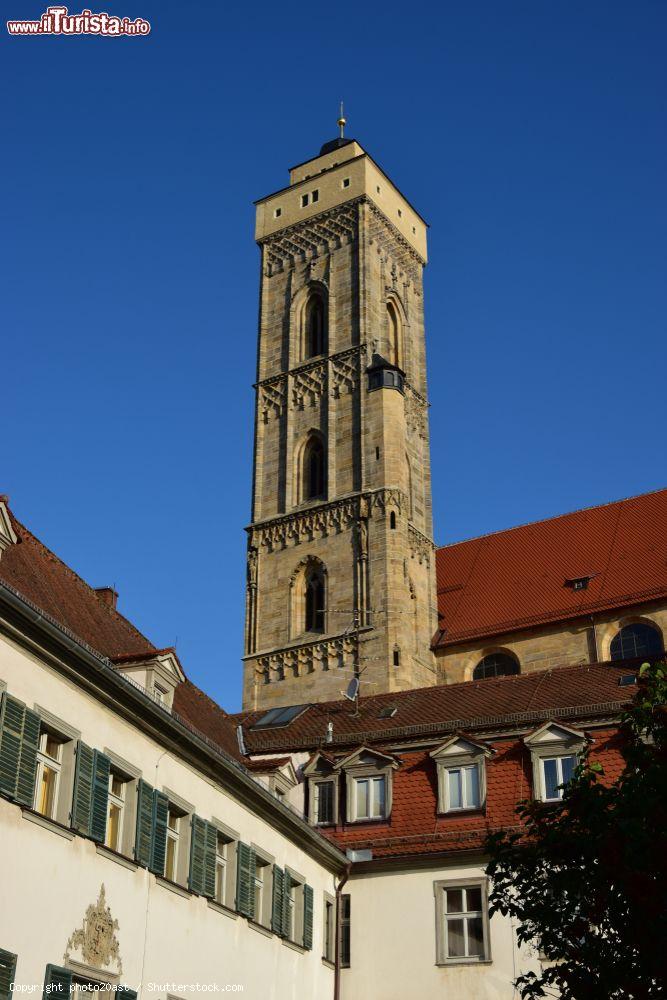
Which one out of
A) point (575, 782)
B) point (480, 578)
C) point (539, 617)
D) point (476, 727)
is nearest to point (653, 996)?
point (575, 782)

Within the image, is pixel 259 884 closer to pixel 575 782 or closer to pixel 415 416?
pixel 575 782

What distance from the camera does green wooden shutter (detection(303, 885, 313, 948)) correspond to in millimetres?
20484

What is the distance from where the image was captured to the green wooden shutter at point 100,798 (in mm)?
14969

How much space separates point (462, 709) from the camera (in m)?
25.0

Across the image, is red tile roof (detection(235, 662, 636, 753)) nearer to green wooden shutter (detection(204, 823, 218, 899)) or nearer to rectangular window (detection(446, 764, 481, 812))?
rectangular window (detection(446, 764, 481, 812))

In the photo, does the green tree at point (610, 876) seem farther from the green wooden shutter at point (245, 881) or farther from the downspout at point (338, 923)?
the downspout at point (338, 923)

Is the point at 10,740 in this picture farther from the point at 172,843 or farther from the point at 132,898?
the point at 172,843

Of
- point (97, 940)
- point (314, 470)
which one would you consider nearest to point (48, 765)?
point (97, 940)

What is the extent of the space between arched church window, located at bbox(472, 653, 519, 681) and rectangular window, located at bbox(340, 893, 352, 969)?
66.5 feet

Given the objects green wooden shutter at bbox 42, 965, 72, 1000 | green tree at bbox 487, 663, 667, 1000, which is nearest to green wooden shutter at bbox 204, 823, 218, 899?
green wooden shutter at bbox 42, 965, 72, 1000

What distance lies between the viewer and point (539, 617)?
4166 cm

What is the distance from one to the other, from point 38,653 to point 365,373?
33.1 m

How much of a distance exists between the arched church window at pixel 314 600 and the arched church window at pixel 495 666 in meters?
5.18

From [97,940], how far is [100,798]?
153 cm
